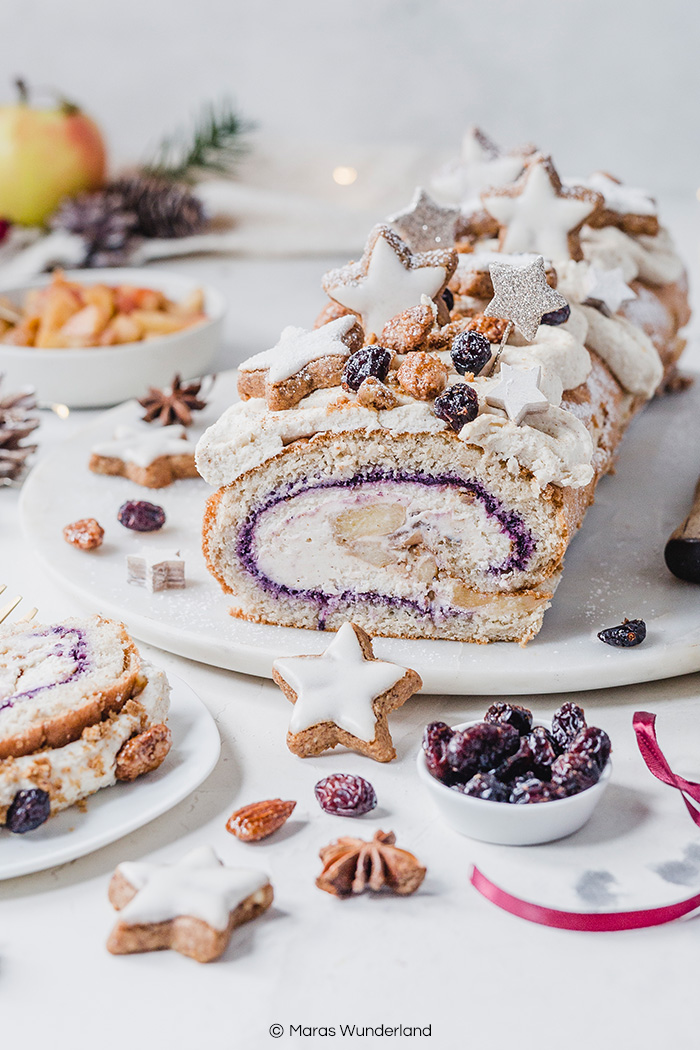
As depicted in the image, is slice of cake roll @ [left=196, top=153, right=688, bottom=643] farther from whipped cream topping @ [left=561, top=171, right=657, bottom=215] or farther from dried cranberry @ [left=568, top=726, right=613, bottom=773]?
whipped cream topping @ [left=561, top=171, right=657, bottom=215]

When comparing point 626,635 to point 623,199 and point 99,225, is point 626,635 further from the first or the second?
point 99,225

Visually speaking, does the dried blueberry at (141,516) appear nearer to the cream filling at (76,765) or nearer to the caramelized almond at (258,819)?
the cream filling at (76,765)

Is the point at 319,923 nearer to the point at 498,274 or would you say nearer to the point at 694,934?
the point at 694,934

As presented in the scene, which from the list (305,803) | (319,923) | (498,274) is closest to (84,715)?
(305,803)

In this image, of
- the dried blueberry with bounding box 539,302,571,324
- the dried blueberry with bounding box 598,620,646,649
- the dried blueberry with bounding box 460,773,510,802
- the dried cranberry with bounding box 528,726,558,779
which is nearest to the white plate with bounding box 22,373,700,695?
the dried blueberry with bounding box 598,620,646,649

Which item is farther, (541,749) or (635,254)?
(635,254)

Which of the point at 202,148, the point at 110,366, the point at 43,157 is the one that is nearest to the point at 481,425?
the point at 110,366

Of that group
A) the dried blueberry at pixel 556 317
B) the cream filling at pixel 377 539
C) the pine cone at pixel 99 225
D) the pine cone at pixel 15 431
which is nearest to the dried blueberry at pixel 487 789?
the cream filling at pixel 377 539
